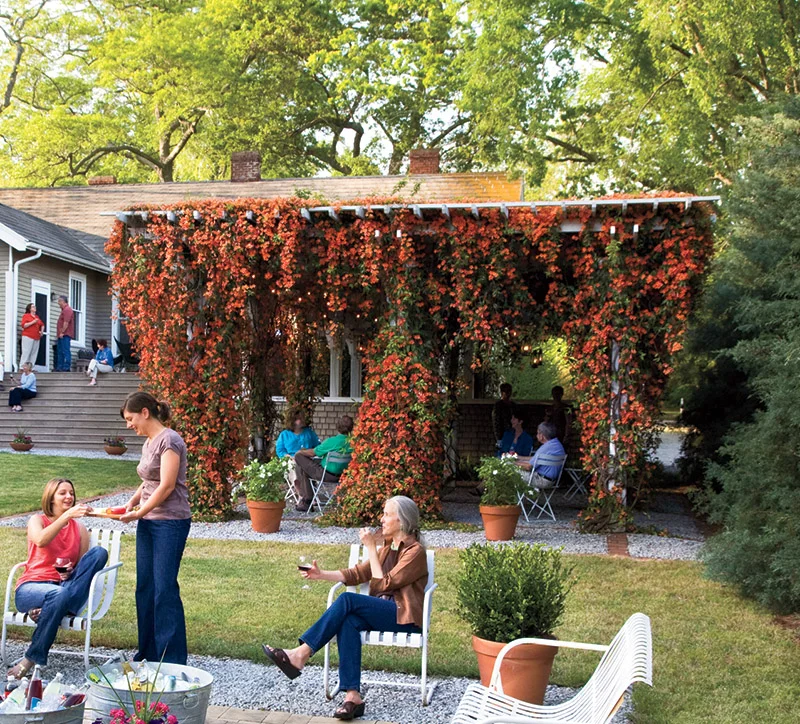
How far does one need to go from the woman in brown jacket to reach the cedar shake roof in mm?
15219

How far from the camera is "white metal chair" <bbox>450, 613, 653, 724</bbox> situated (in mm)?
3621

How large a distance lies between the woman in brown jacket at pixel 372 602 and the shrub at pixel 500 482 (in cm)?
459

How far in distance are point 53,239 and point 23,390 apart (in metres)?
5.56

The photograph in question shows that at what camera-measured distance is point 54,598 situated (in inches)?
219

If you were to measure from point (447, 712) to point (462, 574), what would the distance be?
0.73 metres

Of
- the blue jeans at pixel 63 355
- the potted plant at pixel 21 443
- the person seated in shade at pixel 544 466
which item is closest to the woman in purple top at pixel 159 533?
the person seated in shade at pixel 544 466

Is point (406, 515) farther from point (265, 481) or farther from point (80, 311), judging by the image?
point (80, 311)

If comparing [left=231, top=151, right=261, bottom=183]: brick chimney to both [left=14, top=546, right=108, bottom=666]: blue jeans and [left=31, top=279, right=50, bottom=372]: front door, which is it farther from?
[left=14, top=546, right=108, bottom=666]: blue jeans

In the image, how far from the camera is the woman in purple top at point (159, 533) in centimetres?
544

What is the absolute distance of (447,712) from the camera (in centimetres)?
521

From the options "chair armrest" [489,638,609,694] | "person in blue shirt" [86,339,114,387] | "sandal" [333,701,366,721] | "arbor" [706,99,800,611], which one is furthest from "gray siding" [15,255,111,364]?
"chair armrest" [489,638,609,694]

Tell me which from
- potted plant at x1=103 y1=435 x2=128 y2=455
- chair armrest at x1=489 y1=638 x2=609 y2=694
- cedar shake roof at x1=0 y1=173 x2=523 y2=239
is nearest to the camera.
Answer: chair armrest at x1=489 y1=638 x2=609 y2=694

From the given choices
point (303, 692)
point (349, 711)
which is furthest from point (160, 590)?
point (349, 711)

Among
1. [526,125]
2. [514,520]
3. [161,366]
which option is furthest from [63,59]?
[514,520]
